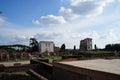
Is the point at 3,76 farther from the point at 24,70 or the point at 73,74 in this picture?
the point at 73,74

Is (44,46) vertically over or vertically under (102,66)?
over

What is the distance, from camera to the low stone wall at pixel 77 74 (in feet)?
30.0

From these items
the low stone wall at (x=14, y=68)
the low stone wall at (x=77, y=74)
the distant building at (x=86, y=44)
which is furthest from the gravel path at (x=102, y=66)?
the distant building at (x=86, y=44)

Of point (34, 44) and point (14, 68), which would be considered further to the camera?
point (34, 44)

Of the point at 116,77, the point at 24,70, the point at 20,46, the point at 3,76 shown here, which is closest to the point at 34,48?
the point at 20,46

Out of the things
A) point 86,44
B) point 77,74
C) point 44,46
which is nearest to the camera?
point 77,74

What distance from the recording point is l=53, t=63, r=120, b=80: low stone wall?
9157 mm

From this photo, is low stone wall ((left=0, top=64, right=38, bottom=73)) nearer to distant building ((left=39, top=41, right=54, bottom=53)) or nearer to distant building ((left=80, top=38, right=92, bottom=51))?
distant building ((left=39, top=41, right=54, bottom=53))

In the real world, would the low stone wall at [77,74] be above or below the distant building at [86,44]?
→ below

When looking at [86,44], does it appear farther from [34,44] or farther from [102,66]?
[102,66]

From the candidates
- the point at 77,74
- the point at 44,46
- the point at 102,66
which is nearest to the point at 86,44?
the point at 44,46

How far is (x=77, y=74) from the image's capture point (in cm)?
1227

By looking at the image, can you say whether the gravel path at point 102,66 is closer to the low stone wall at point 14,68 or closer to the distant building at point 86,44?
the low stone wall at point 14,68

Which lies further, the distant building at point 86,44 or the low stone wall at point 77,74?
the distant building at point 86,44
